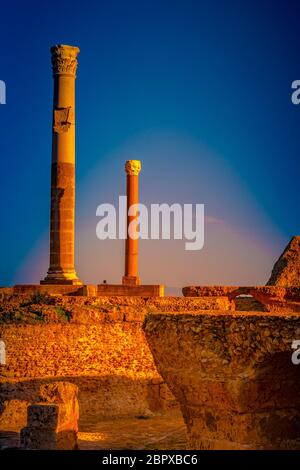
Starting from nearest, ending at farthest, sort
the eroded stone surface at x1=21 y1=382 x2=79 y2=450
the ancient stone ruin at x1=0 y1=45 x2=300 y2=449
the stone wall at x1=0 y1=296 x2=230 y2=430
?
the ancient stone ruin at x1=0 y1=45 x2=300 y2=449
the eroded stone surface at x1=21 y1=382 x2=79 y2=450
the stone wall at x1=0 y1=296 x2=230 y2=430

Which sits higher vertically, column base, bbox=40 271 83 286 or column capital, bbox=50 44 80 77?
column capital, bbox=50 44 80 77

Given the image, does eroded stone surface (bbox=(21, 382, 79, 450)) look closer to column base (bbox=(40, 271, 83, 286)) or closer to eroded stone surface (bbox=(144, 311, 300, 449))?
eroded stone surface (bbox=(144, 311, 300, 449))

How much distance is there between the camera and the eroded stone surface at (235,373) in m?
8.18

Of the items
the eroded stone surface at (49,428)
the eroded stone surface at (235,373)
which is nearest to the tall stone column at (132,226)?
the eroded stone surface at (49,428)

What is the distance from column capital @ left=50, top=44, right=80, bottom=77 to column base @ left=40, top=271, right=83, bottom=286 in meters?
5.45

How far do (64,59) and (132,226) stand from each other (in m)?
7.36

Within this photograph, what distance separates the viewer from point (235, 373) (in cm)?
832

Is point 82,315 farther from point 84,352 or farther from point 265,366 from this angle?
point 265,366

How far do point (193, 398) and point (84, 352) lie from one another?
22.9 ft

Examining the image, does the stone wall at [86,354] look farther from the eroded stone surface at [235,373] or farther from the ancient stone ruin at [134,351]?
the eroded stone surface at [235,373]

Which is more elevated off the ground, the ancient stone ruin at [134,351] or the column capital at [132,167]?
the column capital at [132,167]

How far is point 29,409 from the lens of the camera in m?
11.4

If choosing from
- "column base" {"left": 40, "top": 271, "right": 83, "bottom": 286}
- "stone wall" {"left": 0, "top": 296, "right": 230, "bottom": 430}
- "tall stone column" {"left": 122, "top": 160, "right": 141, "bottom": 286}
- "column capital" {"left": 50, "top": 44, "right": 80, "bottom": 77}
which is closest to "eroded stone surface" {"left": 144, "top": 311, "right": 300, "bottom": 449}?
"stone wall" {"left": 0, "top": 296, "right": 230, "bottom": 430}

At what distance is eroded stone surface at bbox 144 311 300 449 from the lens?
26.8 ft
